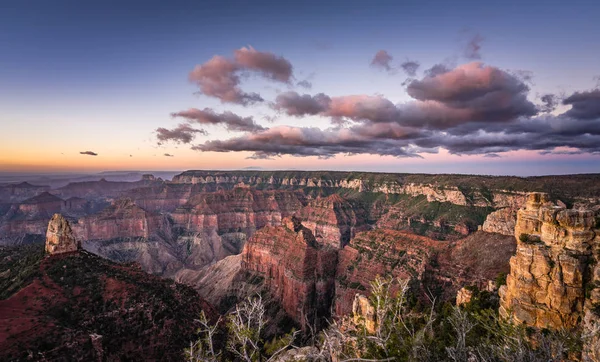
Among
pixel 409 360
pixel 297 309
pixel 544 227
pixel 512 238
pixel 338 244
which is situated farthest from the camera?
pixel 338 244

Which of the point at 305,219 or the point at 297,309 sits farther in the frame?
the point at 305,219

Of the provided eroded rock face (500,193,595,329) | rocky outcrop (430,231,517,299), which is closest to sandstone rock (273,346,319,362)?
eroded rock face (500,193,595,329)

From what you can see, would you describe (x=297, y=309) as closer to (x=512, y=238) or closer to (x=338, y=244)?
(x=512, y=238)

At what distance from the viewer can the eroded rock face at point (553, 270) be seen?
2277cm

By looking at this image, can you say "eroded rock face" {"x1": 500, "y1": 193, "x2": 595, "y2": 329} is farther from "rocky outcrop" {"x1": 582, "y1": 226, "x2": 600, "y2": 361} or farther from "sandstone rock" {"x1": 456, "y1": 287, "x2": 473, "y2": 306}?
"sandstone rock" {"x1": 456, "y1": 287, "x2": 473, "y2": 306}

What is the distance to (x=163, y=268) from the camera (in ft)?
506

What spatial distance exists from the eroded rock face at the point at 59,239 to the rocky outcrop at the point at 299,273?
4759 centimetres

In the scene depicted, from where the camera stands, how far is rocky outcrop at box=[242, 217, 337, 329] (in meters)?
73.7

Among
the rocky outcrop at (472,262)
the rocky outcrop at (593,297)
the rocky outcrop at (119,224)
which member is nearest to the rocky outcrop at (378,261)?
the rocky outcrop at (472,262)

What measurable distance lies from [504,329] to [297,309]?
61.2m

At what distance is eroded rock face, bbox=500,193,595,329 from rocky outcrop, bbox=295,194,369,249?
128 metres

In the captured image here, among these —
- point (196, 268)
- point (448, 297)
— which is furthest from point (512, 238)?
point (196, 268)

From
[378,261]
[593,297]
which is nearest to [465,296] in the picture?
[593,297]

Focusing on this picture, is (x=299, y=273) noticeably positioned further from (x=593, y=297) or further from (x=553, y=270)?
(x=593, y=297)
